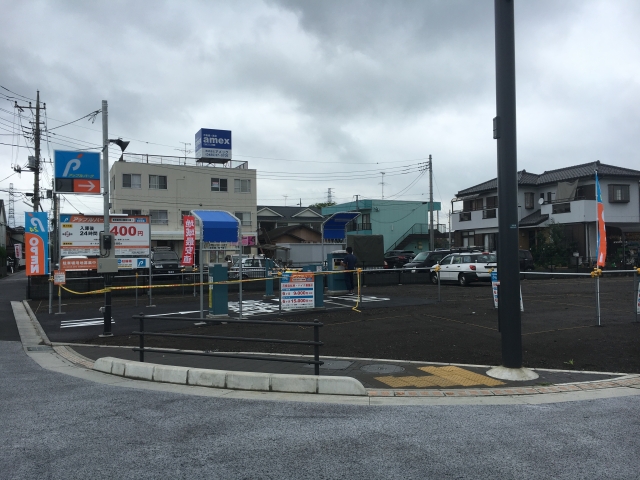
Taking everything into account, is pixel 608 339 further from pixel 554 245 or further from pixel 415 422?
pixel 554 245

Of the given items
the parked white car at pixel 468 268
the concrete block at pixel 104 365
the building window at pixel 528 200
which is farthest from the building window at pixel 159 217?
the concrete block at pixel 104 365

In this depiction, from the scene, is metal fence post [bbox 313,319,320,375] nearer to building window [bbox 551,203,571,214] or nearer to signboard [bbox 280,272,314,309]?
signboard [bbox 280,272,314,309]

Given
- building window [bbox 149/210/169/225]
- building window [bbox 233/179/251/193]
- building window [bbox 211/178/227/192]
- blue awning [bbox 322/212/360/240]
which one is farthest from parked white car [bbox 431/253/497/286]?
building window [bbox 149/210/169/225]

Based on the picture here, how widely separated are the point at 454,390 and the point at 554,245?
34780 mm

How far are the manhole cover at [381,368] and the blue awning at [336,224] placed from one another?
1336cm

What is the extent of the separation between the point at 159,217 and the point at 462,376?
4321cm

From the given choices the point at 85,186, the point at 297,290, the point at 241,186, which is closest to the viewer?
the point at 85,186

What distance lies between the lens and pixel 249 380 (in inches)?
291

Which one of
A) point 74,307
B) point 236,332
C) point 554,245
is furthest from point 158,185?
point 236,332

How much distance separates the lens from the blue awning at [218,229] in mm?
14685

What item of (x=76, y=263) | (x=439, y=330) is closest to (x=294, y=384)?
(x=439, y=330)

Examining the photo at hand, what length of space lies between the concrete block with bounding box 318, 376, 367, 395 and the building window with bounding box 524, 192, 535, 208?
4260cm

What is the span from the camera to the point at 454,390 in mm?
7188

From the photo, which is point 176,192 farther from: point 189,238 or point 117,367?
point 117,367
